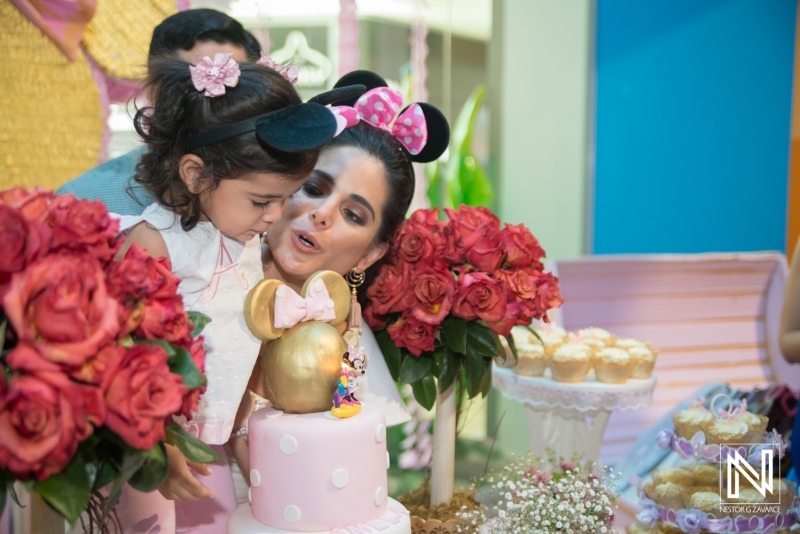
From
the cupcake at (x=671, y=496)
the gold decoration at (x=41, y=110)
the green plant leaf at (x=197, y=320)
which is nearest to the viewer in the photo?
the green plant leaf at (x=197, y=320)

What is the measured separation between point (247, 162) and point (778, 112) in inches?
175

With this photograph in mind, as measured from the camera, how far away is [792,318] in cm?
259

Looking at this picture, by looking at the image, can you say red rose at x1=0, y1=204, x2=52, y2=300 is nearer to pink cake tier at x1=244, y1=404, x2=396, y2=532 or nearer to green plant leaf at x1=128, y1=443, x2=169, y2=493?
green plant leaf at x1=128, y1=443, x2=169, y2=493

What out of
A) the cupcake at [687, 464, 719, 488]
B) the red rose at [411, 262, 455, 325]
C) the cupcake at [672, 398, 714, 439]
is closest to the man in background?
the red rose at [411, 262, 455, 325]

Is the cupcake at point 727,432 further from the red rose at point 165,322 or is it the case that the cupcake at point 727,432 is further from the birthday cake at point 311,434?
the red rose at point 165,322

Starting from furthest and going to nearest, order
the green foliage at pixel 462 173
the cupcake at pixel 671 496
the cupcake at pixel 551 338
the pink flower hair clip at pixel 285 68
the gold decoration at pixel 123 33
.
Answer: the green foliage at pixel 462 173 → the gold decoration at pixel 123 33 → the cupcake at pixel 551 338 → the cupcake at pixel 671 496 → the pink flower hair clip at pixel 285 68

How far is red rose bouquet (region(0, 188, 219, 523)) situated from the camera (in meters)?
0.86

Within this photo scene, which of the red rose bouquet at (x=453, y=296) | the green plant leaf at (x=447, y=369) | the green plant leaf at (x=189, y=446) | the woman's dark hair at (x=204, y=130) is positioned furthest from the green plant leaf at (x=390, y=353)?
the green plant leaf at (x=189, y=446)

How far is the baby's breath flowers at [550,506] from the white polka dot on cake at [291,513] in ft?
2.04

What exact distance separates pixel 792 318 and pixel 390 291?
61.9 inches

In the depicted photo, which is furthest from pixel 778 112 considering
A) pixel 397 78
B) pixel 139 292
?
pixel 139 292

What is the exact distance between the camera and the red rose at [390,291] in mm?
1919

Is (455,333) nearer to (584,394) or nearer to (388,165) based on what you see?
(388,165)

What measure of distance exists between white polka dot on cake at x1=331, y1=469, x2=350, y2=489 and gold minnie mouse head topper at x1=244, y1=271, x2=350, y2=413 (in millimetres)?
136
